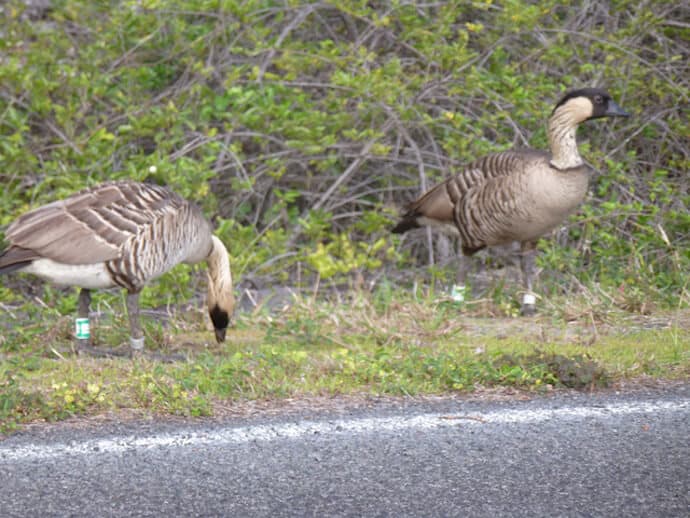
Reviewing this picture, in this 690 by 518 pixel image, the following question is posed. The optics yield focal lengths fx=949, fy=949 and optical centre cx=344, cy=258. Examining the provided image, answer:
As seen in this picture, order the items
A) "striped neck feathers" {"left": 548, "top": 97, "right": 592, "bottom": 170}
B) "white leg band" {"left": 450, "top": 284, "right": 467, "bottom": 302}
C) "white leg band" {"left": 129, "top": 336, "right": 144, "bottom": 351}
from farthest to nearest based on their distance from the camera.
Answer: "striped neck feathers" {"left": 548, "top": 97, "right": 592, "bottom": 170} < "white leg band" {"left": 450, "top": 284, "right": 467, "bottom": 302} < "white leg band" {"left": 129, "top": 336, "right": 144, "bottom": 351}

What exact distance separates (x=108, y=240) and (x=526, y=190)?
3.30 m

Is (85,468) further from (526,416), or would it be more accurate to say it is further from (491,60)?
(491,60)

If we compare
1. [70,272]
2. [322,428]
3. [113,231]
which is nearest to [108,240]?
[113,231]

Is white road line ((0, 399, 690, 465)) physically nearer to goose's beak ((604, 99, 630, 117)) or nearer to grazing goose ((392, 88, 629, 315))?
grazing goose ((392, 88, 629, 315))

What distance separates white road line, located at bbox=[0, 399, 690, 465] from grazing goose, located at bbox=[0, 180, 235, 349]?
7.53 feet

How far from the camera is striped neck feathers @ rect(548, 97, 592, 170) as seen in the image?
24.6ft

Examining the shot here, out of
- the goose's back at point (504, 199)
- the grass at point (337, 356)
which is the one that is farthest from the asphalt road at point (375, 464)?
the goose's back at point (504, 199)

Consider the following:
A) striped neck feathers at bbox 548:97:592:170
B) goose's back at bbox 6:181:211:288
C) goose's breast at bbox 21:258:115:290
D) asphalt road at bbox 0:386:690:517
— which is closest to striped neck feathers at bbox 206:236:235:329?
goose's back at bbox 6:181:211:288

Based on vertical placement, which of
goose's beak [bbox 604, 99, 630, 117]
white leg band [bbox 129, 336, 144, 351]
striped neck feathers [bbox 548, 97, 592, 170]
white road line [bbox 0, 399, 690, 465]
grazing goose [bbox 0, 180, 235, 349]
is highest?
goose's beak [bbox 604, 99, 630, 117]

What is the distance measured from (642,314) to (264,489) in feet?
14.2

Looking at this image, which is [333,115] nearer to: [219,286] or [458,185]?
[458,185]

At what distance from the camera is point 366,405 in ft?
14.6

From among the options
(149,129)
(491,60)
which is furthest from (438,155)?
(149,129)

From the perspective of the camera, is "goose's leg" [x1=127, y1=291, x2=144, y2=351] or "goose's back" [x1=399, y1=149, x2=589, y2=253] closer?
"goose's leg" [x1=127, y1=291, x2=144, y2=351]
